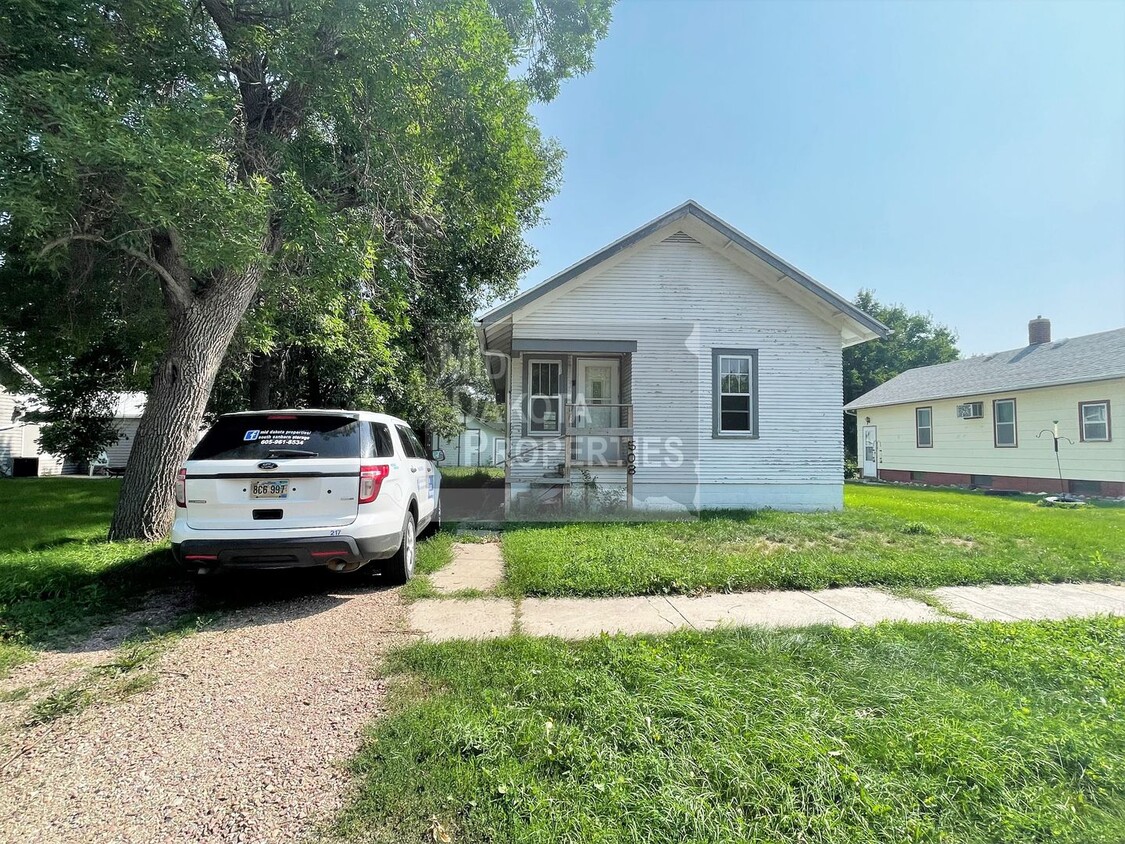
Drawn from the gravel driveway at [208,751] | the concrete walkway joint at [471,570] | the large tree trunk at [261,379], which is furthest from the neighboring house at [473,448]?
the gravel driveway at [208,751]

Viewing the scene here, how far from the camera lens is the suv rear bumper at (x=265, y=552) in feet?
14.5

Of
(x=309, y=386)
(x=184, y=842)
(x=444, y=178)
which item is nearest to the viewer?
(x=184, y=842)

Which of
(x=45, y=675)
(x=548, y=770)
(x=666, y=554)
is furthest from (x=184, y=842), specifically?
(x=666, y=554)

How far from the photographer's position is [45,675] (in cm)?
353

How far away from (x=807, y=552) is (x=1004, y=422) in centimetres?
1547

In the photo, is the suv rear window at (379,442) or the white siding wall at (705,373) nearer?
the suv rear window at (379,442)

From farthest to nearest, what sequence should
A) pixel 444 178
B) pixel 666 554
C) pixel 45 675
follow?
pixel 444 178 → pixel 666 554 → pixel 45 675

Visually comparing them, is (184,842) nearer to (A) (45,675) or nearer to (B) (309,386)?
(A) (45,675)

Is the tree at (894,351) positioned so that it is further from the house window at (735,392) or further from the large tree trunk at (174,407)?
the large tree trunk at (174,407)

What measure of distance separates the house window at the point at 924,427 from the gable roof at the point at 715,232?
12313mm

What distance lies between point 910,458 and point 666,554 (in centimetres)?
1939

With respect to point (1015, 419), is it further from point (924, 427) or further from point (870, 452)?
point (870, 452)

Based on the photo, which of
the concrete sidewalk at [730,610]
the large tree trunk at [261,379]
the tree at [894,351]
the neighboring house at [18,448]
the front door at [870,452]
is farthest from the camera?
the tree at [894,351]

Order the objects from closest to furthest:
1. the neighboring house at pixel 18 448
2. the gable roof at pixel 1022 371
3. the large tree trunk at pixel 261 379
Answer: the large tree trunk at pixel 261 379 → the gable roof at pixel 1022 371 → the neighboring house at pixel 18 448
